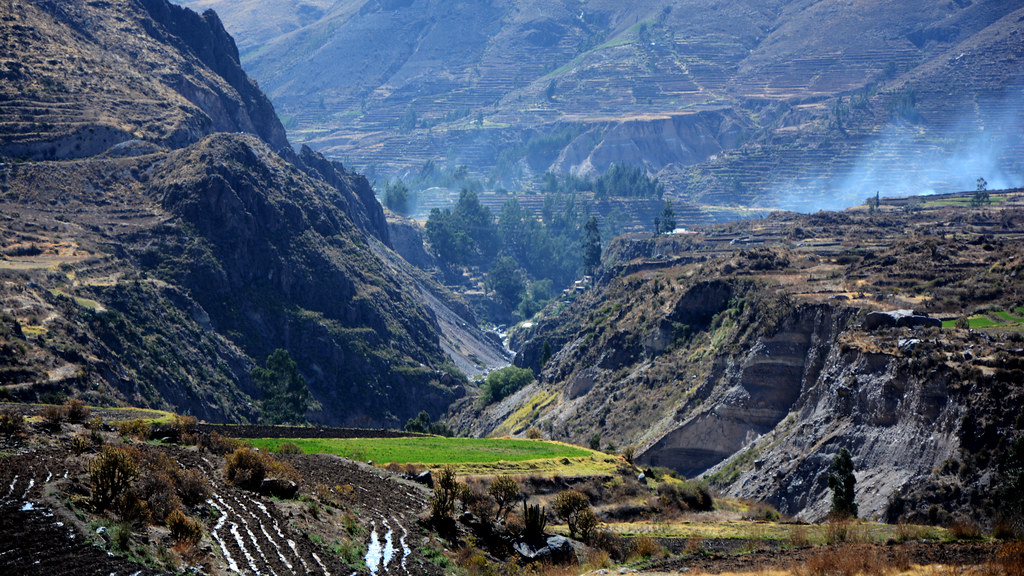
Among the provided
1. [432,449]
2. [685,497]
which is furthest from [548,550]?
[432,449]

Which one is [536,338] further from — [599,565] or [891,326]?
[599,565]

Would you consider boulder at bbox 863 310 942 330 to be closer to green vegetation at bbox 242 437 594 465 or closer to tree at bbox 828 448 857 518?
tree at bbox 828 448 857 518

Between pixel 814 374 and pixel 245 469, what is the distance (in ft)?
143

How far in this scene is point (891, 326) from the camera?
67.2 metres

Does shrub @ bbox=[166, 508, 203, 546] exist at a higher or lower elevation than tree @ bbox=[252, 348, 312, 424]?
higher

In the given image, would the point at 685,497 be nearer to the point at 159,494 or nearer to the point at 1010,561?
the point at 1010,561

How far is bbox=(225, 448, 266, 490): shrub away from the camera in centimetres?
3969

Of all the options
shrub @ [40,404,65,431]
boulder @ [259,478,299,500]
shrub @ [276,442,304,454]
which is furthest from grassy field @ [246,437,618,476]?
boulder @ [259,478,299,500]

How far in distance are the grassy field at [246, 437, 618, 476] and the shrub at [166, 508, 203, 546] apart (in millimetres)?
21501

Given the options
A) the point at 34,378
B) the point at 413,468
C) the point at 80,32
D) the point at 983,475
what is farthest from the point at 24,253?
the point at 983,475

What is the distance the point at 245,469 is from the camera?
40281mm

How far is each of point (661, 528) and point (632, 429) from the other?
134 ft

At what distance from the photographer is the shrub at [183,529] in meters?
31.3

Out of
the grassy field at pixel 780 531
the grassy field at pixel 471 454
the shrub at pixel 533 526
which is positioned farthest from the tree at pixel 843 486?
the shrub at pixel 533 526
